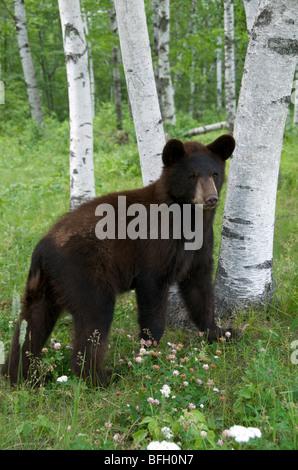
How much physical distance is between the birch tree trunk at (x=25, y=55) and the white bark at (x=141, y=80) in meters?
14.2

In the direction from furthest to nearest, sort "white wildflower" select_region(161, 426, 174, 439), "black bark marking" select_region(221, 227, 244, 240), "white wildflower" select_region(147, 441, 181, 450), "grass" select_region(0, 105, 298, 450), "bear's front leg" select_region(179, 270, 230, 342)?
"black bark marking" select_region(221, 227, 244, 240)
"bear's front leg" select_region(179, 270, 230, 342)
"grass" select_region(0, 105, 298, 450)
"white wildflower" select_region(161, 426, 174, 439)
"white wildflower" select_region(147, 441, 181, 450)

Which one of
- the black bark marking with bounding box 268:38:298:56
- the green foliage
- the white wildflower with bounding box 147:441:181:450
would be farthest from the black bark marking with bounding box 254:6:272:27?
the green foliage

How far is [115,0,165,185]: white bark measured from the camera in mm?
3729

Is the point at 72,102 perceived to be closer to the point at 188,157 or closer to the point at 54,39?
the point at 188,157

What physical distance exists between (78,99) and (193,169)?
364cm

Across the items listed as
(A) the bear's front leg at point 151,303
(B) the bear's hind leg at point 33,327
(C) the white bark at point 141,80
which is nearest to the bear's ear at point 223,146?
(C) the white bark at point 141,80

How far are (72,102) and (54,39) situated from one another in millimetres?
27479

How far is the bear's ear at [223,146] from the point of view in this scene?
125 inches

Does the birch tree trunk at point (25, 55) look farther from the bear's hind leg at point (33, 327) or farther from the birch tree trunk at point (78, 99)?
the bear's hind leg at point (33, 327)

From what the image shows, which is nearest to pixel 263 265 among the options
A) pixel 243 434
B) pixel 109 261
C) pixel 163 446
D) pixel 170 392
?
pixel 109 261

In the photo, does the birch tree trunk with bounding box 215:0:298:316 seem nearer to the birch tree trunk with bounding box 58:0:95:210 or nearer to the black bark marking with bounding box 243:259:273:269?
the black bark marking with bounding box 243:259:273:269

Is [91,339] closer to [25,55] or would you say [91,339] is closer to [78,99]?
[78,99]

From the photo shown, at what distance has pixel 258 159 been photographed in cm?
348

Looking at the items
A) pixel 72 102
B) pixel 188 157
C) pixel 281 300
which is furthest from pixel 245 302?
pixel 72 102
